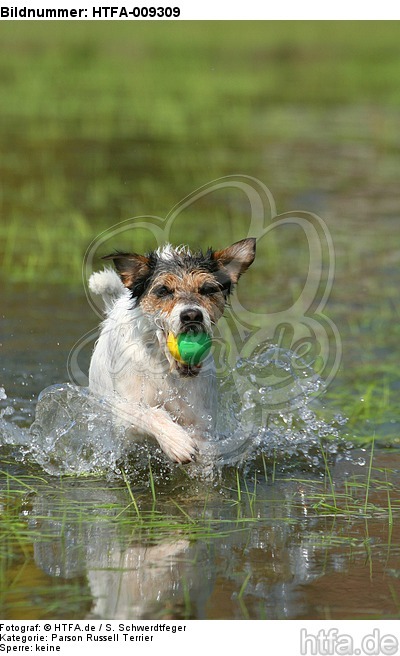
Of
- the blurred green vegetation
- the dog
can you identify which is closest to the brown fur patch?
the dog

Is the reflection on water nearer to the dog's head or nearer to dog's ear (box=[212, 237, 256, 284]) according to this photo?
the dog's head

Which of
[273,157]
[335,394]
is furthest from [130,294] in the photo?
[273,157]

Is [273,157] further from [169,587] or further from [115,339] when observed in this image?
[169,587]

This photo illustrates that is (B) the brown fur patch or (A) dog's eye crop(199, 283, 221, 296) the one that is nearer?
(B) the brown fur patch

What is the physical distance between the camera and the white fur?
6.62 meters

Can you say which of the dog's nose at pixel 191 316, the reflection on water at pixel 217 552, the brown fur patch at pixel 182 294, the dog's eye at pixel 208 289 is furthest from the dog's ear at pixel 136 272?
the reflection on water at pixel 217 552

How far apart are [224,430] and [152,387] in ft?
2.13

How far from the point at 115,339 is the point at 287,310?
11.6ft

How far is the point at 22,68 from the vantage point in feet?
76.7

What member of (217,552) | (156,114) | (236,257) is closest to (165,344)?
(236,257)

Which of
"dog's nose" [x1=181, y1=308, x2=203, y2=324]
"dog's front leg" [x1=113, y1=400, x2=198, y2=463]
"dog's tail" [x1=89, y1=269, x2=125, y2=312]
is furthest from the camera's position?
"dog's tail" [x1=89, y1=269, x2=125, y2=312]

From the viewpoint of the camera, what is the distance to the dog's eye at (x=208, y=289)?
6645mm

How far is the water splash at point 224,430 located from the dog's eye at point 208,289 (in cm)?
90

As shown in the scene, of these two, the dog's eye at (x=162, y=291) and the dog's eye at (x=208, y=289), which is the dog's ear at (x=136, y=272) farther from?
the dog's eye at (x=208, y=289)
